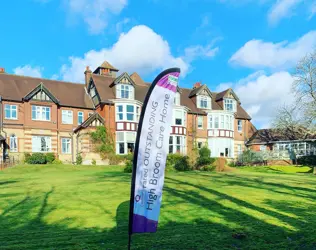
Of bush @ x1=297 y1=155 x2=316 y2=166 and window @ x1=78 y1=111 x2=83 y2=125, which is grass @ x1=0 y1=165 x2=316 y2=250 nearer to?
window @ x1=78 y1=111 x2=83 y2=125

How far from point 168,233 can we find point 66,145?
31.8 metres

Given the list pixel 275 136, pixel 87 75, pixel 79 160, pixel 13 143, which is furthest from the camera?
pixel 275 136

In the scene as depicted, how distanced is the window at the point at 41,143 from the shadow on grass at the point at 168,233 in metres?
27.6

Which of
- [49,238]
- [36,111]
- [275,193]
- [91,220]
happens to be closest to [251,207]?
[275,193]

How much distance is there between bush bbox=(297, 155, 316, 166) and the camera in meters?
37.4

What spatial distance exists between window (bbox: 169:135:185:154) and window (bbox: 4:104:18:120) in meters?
18.1

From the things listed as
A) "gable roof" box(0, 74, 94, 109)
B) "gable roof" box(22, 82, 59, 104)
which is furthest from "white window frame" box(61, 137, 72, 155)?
"gable roof" box(22, 82, 59, 104)

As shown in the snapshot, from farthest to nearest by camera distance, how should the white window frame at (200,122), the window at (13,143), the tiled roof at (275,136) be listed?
the white window frame at (200,122), the tiled roof at (275,136), the window at (13,143)

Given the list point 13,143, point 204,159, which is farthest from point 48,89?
point 204,159

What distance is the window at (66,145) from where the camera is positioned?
35.7 metres

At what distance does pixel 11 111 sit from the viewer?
3275 cm

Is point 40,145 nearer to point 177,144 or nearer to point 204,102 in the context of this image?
point 177,144

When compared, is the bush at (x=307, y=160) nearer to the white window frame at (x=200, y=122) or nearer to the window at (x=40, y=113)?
the white window frame at (x=200, y=122)

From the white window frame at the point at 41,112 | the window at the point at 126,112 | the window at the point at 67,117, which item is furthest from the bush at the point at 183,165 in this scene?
the white window frame at the point at 41,112
